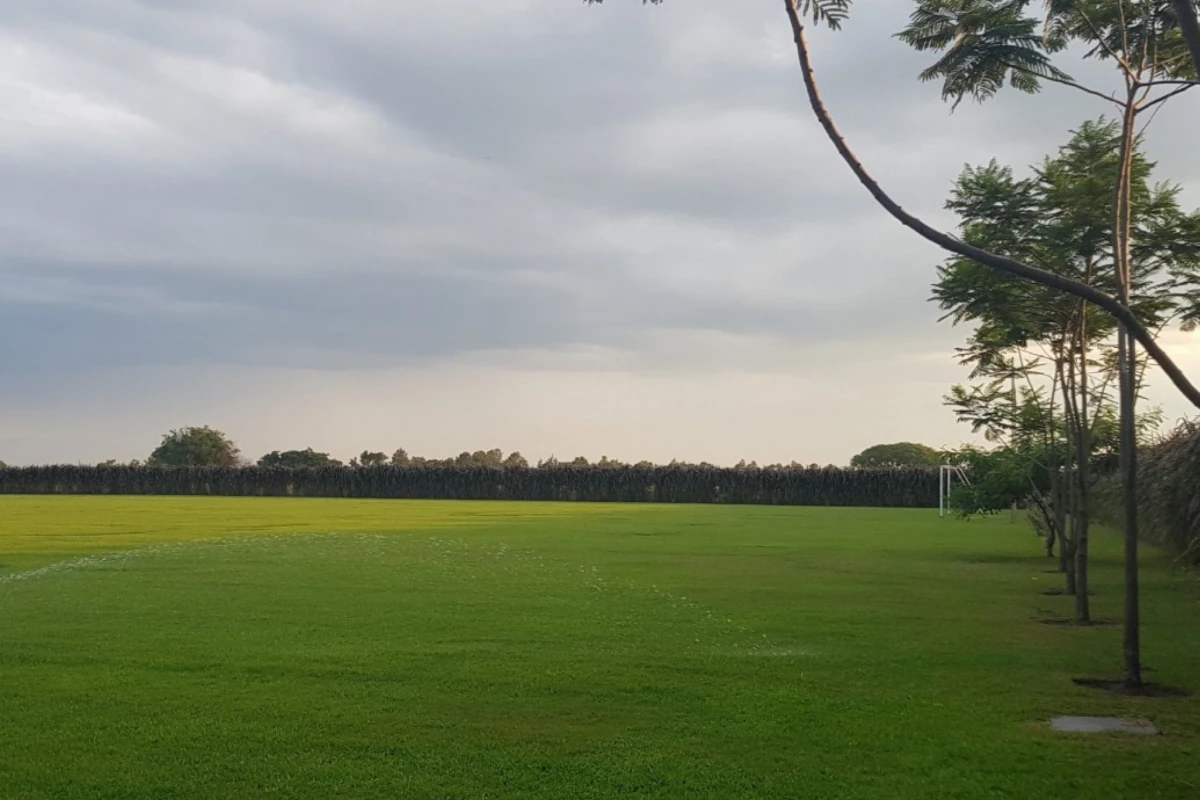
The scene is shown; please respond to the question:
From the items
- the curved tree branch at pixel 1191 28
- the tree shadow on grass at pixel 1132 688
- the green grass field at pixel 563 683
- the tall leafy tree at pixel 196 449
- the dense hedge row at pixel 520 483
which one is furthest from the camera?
the tall leafy tree at pixel 196 449

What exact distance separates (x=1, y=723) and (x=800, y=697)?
5.18 metres

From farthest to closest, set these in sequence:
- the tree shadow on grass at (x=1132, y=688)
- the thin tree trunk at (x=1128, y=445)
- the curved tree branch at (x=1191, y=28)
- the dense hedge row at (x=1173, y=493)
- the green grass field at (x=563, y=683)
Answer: the dense hedge row at (x=1173, y=493)
the thin tree trunk at (x=1128, y=445)
the tree shadow on grass at (x=1132, y=688)
the green grass field at (x=563, y=683)
the curved tree branch at (x=1191, y=28)

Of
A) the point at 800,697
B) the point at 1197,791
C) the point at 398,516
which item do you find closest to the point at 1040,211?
the point at 800,697

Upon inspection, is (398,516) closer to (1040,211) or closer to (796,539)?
(796,539)

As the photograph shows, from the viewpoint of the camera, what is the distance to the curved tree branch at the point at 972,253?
18.0ft

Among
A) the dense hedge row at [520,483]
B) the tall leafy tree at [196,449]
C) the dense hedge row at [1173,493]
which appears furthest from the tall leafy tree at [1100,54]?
the tall leafy tree at [196,449]

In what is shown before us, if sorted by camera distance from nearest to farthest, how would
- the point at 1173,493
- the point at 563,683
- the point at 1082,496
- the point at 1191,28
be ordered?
1. the point at 1191,28
2. the point at 563,683
3. the point at 1082,496
4. the point at 1173,493

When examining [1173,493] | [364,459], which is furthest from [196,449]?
[1173,493]

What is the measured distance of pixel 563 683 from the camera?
8.61 m

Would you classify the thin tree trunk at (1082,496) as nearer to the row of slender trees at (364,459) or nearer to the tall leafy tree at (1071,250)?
the tall leafy tree at (1071,250)

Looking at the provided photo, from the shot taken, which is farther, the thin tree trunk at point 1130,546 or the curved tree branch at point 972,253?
the thin tree trunk at point 1130,546

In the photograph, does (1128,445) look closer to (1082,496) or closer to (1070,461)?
(1082,496)

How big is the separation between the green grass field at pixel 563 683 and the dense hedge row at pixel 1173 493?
4.49ft

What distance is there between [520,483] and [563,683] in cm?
6350
